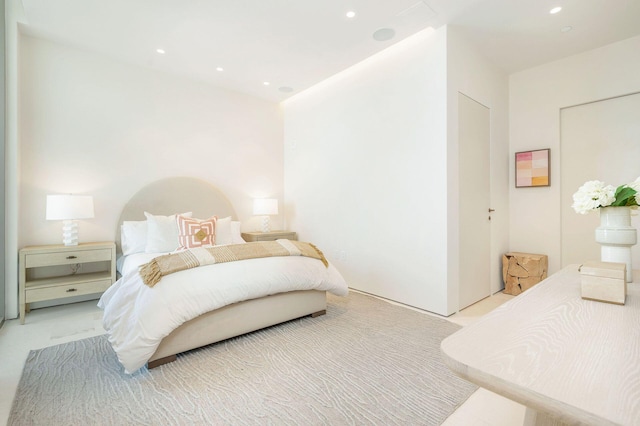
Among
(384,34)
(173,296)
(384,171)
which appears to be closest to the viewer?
(173,296)

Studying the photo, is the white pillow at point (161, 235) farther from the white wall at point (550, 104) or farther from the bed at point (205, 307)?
the white wall at point (550, 104)

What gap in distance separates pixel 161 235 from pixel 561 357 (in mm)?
3495

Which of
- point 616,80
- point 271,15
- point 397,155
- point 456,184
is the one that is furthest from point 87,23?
point 616,80

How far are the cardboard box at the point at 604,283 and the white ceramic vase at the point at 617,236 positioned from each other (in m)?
A: 0.32

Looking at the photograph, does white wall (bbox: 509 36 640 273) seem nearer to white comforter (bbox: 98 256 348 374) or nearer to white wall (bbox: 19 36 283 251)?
white comforter (bbox: 98 256 348 374)

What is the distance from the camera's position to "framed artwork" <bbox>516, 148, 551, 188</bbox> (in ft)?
11.8

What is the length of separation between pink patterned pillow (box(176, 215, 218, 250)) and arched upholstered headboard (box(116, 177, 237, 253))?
1.77 feet

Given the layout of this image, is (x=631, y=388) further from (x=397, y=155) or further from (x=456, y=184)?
(x=397, y=155)

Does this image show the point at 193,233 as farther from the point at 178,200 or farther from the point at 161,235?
the point at 178,200

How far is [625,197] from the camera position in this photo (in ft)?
4.35

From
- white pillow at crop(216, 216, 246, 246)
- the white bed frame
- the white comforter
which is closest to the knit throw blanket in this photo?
the white comforter

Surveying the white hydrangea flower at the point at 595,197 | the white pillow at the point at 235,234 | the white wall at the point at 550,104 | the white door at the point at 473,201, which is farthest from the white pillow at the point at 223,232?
the white wall at the point at 550,104

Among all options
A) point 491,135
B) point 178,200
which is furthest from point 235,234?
point 491,135

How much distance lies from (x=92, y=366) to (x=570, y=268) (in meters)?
3.05
